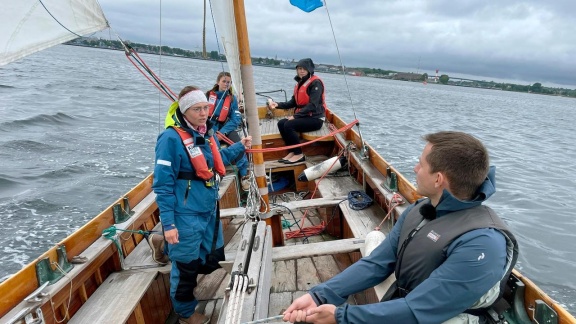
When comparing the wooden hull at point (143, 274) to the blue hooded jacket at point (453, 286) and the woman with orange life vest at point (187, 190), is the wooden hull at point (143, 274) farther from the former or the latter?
the blue hooded jacket at point (453, 286)

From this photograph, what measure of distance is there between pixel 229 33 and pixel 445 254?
7.26 feet

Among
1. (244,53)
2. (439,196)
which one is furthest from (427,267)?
(244,53)

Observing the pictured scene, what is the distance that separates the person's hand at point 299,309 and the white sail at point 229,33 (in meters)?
1.88

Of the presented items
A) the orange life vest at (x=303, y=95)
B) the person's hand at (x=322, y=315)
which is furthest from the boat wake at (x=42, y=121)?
the person's hand at (x=322, y=315)

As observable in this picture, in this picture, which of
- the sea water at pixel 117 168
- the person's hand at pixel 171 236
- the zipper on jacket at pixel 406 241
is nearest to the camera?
the zipper on jacket at pixel 406 241

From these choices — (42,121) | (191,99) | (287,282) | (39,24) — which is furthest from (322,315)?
(42,121)

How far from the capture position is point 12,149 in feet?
33.6

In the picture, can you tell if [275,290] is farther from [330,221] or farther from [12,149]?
[12,149]

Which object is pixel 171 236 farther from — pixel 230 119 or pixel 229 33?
pixel 230 119

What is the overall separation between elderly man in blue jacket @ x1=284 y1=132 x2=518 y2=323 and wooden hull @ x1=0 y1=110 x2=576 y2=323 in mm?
721

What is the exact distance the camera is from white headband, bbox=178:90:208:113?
241 cm

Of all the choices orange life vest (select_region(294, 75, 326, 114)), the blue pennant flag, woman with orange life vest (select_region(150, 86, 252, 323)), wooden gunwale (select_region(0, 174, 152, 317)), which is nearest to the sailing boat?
wooden gunwale (select_region(0, 174, 152, 317))

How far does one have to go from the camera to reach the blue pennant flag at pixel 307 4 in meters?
4.44

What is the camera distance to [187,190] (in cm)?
252
